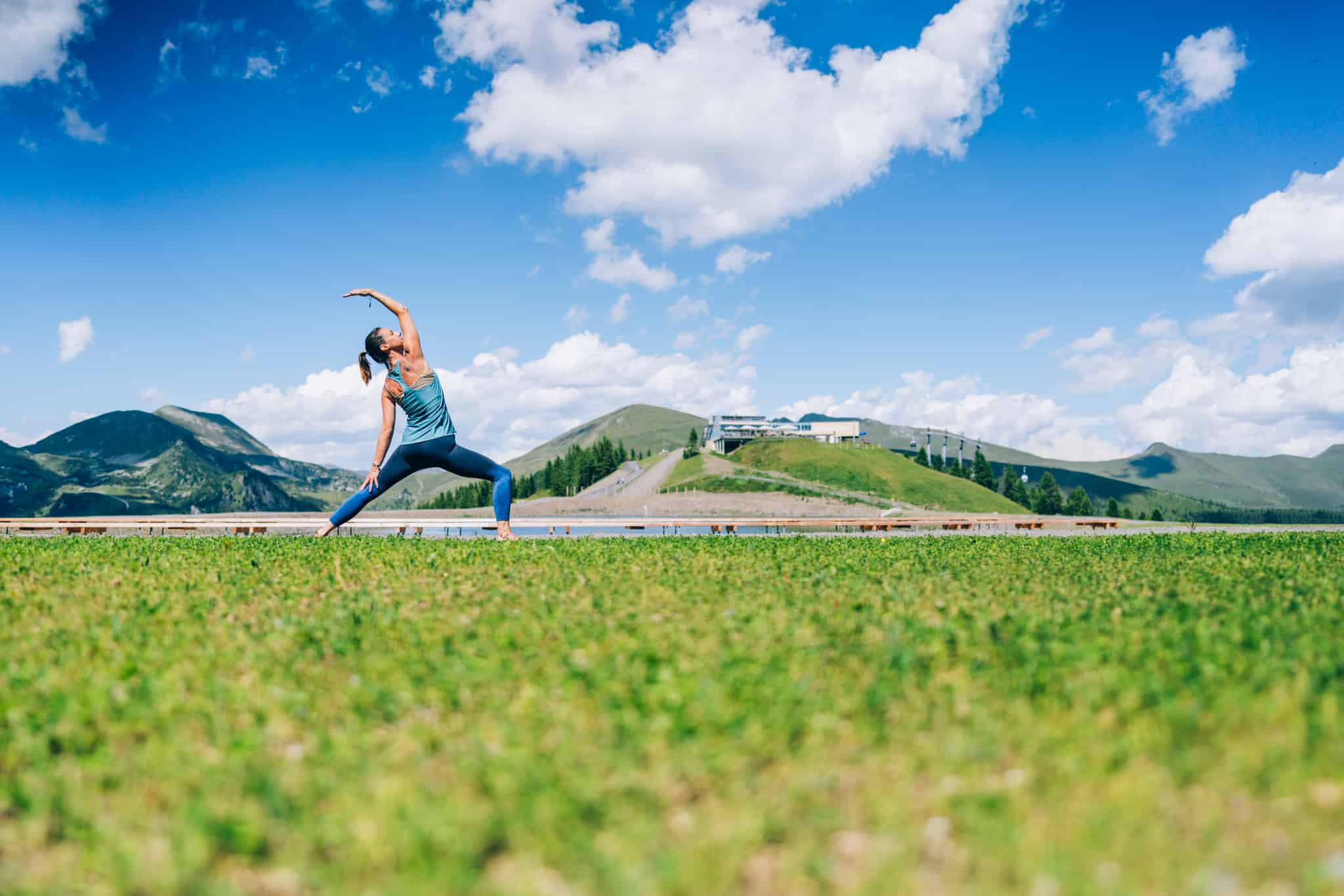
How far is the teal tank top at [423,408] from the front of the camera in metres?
15.2

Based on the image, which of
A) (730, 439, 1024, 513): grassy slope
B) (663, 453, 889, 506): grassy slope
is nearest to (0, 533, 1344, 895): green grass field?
(663, 453, 889, 506): grassy slope

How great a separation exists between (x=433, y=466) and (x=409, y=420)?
1.02 m

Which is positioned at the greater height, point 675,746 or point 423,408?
point 423,408

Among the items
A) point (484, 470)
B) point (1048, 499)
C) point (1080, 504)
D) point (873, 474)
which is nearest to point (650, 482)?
point (873, 474)

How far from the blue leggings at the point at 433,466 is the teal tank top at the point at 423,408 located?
0.15 meters

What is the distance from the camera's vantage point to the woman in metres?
15.2

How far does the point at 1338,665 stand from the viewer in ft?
17.9

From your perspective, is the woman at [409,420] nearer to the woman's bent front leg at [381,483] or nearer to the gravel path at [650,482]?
the woman's bent front leg at [381,483]

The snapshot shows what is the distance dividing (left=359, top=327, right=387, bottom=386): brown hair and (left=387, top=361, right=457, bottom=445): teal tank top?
0.38 meters

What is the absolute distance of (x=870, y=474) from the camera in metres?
130

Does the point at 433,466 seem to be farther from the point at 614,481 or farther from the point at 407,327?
the point at 614,481

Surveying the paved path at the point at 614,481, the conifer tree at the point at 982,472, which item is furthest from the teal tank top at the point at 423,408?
the conifer tree at the point at 982,472

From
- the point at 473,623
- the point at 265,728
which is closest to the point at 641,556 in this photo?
the point at 473,623

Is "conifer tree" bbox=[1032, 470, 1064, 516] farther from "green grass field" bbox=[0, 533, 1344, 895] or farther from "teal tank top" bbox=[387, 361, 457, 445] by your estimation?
"green grass field" bbox=[0, 533, 1344, 895]
